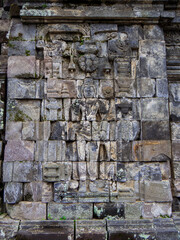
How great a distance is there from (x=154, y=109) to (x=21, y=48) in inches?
132

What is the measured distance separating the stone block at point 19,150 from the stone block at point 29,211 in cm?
94

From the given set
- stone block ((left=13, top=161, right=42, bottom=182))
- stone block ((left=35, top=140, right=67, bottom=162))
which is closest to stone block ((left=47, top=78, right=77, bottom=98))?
stone block ((left=35, top=140, right=67, bottom=162))

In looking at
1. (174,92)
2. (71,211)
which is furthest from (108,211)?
(174,92)

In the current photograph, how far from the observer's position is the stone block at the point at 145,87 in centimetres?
553

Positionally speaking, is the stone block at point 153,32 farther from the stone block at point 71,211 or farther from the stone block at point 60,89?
the stone block at point 71,211

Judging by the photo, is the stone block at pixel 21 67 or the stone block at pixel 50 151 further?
the stone block at pixel 21 67

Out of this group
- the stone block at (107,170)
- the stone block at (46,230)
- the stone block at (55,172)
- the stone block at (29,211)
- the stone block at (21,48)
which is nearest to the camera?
the stone block at (46,230)

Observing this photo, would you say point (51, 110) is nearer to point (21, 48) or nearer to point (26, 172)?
point (26, 172)

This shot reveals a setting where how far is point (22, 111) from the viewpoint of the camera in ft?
17.9

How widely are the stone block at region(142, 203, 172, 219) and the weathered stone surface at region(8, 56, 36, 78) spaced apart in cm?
383

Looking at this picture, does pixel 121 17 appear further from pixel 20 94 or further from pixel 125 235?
pixel 125 235

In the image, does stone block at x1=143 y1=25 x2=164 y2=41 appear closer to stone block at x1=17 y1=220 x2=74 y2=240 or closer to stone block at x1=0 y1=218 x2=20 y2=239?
stone block at x1=17 y1=220 x2=74 y2=240

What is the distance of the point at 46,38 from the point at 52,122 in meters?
2.04

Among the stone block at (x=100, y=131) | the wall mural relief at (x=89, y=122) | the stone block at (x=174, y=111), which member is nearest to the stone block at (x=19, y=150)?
the wall mural relief at (x=89, y=122)
